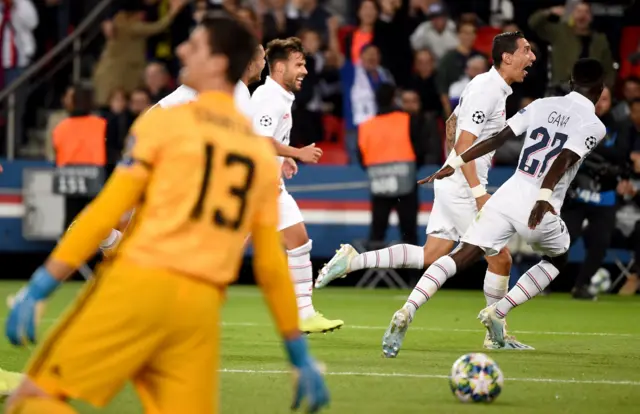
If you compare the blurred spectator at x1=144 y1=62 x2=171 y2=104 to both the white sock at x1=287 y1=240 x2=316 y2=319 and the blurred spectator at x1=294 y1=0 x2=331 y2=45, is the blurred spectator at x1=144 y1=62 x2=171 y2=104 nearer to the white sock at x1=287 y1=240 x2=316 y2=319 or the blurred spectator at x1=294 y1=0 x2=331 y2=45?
the blurred spectator at x1=294 y1=0 x2=331 y2=45

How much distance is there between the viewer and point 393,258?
37.2ft

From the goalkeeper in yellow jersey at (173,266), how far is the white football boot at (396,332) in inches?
192

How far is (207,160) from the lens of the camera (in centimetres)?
477

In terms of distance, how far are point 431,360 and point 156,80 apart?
32.0 ft

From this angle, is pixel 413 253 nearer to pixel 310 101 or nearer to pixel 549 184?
pixel 549 184

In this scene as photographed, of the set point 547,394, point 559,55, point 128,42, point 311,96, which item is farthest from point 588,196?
point 547,394

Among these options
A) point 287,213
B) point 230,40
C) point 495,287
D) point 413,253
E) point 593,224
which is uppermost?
point 230,40

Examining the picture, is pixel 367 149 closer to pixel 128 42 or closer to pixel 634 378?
pixel 128 42

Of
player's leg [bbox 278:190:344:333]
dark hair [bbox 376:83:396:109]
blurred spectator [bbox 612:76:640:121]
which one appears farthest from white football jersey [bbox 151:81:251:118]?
blurred spectator [bbox 612:76:640:121]

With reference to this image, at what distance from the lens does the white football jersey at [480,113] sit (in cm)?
1078

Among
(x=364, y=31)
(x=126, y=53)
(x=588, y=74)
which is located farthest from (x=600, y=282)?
(x=126, y=53)

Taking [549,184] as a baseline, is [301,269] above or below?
below

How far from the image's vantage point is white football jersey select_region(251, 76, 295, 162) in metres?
10.9

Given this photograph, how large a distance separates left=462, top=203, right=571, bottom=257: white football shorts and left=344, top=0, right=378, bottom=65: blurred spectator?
28.9 ft
